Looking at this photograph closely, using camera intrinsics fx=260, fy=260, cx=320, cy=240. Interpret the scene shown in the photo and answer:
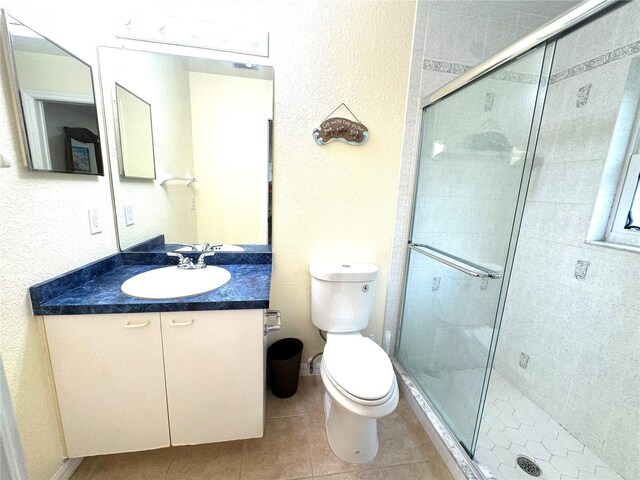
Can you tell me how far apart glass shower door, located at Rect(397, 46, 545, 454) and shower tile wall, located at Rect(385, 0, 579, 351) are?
150 millimetres

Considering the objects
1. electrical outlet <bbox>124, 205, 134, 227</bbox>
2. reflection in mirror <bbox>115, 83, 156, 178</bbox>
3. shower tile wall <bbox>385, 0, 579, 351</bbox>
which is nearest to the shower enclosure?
shower tile wall <bbox>385, 0, 579, 351</bbox>

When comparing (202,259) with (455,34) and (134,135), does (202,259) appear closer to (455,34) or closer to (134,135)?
(134,135)

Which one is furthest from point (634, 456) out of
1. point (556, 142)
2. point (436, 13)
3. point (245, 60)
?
point (245, 60)

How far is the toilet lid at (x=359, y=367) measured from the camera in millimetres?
1083

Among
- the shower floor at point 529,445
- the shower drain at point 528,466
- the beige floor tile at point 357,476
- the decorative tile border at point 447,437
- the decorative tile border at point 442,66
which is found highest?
the decorative tile border at point 442,66

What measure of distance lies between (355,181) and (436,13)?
3.32 feet

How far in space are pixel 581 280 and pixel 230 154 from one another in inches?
77.4

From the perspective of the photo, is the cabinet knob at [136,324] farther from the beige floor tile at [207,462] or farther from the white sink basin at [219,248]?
the beige floor tile at [207,462]

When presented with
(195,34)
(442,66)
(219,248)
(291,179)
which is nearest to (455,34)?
(442,66)

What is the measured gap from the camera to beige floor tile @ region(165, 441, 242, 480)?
45.3 inches

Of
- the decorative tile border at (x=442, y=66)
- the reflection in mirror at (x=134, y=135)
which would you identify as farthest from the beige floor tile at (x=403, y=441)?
the decorative tile border at (x=442, y=66)

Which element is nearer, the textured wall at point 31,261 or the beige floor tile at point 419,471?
the textured wall at point 31,261

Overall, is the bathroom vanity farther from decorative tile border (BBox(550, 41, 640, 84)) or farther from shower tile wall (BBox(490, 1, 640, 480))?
decorative tile border (BBox(550, 41, 640, 84))

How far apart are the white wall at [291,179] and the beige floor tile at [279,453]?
47 cm
